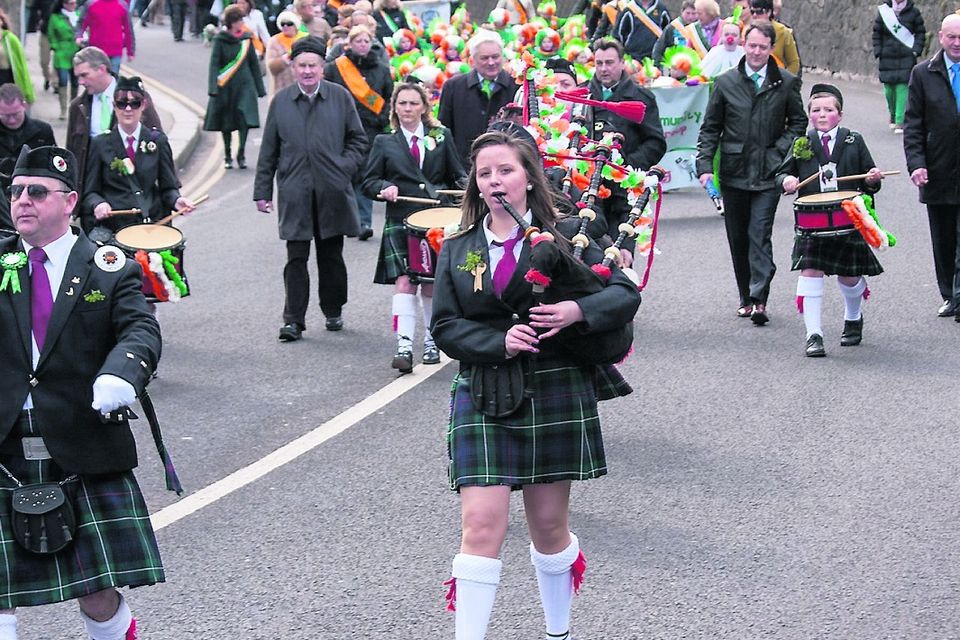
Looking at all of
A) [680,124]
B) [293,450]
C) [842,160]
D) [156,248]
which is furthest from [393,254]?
[680,124]

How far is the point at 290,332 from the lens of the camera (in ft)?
38.8

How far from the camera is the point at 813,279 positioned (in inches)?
432

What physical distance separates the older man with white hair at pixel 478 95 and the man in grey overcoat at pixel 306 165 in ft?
2.30

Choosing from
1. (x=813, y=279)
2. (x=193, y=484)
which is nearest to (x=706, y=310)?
(x=813, y=279)

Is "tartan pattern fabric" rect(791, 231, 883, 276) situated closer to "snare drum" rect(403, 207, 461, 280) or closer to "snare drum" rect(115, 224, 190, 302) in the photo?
"snare drum" rect(403, 207, 461, 280)

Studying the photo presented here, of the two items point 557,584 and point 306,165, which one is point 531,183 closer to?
point 557,584

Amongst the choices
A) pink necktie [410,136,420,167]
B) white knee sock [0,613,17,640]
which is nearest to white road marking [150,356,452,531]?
pink necktie [410,136,420,167]

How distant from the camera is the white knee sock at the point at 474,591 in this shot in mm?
5547

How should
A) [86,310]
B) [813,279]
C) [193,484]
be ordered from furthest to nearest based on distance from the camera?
[813,279] → [193,484] → [86,310]

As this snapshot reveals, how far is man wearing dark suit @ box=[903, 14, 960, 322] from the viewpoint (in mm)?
11883

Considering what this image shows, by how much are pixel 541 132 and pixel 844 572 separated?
298cm

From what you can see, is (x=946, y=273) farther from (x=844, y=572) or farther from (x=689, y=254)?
(x=844, y=572)

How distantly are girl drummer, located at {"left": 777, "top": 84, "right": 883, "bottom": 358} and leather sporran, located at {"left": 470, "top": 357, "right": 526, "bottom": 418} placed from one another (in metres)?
5.52

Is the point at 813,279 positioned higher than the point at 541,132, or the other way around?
the point at 541,132
